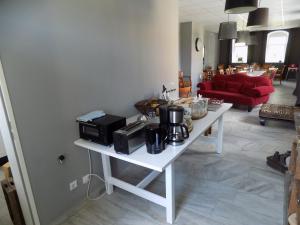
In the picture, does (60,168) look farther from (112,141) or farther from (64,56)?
(64,56)

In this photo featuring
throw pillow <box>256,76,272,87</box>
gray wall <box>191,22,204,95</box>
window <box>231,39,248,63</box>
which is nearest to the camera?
throw pillow <box>256,76,272,87</box>

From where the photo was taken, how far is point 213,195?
2316 millimetres

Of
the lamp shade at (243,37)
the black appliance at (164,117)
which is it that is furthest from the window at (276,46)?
the black appliance at (164,117)

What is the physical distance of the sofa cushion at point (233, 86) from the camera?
6.05 meters

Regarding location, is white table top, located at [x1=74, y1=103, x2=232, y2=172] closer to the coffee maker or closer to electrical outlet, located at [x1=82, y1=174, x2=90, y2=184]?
the coffee maker

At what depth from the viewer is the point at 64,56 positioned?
1865 millimetres

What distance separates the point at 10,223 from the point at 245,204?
238 centimetres

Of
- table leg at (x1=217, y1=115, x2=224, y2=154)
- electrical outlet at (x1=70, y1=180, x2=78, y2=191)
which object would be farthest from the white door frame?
Answer: table leg at (x1=217, y1=115, x2=224, y2=154)

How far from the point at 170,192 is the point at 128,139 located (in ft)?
2.06

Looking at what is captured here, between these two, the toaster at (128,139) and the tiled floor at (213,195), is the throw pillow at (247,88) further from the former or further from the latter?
the toaster at (128,139)

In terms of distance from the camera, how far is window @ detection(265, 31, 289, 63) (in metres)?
10.7

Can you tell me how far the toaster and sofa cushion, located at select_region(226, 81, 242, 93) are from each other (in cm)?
493

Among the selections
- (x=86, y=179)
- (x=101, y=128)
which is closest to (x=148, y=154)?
(x=101, y=128)

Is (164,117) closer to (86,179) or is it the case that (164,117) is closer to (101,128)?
(101,128)
